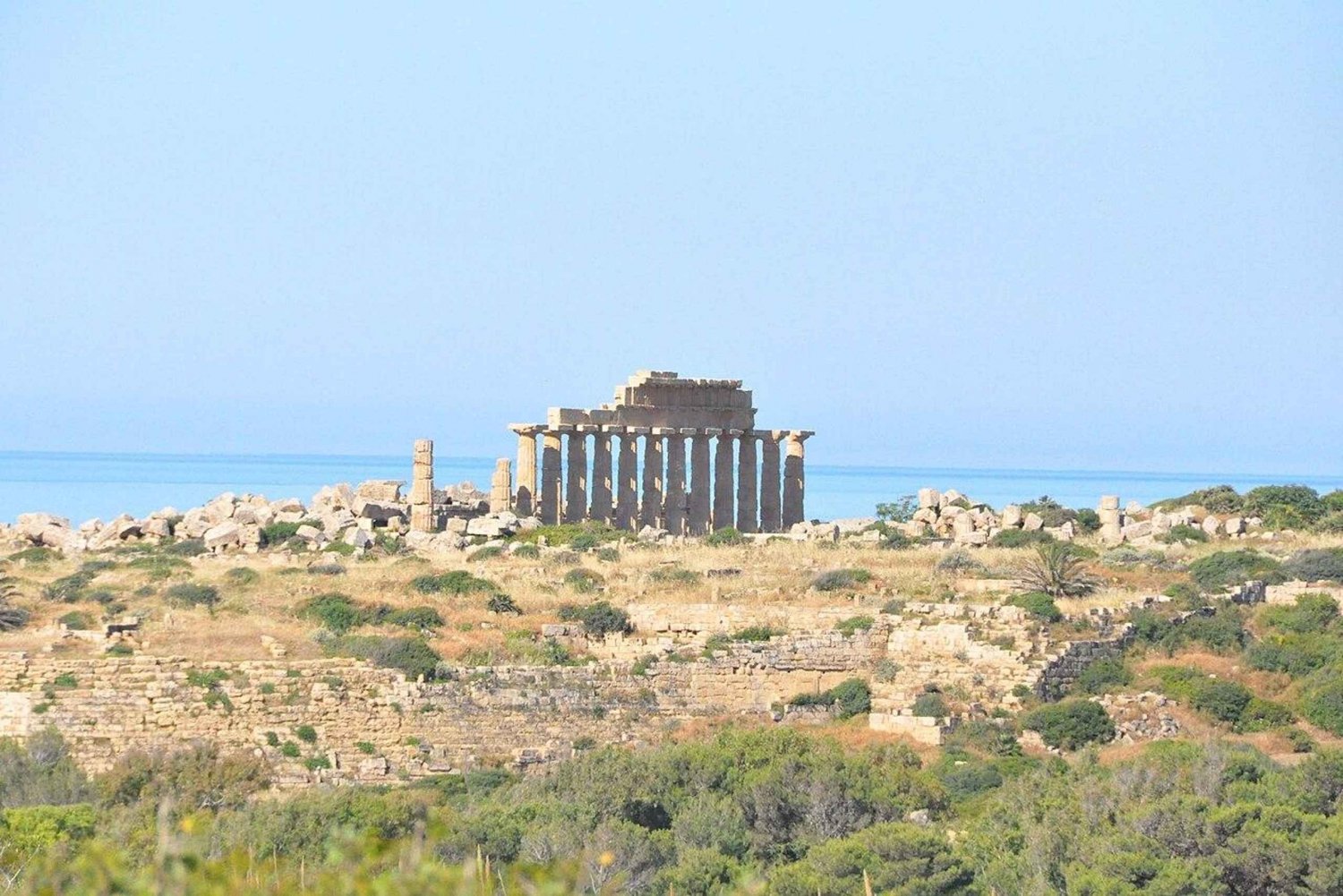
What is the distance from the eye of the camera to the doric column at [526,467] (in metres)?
59.4

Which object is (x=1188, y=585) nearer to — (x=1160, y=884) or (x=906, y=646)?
(x=906, y=646)

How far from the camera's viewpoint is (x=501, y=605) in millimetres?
41250

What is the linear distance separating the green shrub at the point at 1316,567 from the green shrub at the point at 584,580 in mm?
11076

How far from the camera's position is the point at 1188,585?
4162cm

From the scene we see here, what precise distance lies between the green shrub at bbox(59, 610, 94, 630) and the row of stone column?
19.9 meters

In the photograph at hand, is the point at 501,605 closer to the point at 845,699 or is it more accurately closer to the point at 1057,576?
the point at 845,699

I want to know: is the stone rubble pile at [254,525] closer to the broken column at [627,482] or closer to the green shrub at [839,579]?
the broken column at [627,482]

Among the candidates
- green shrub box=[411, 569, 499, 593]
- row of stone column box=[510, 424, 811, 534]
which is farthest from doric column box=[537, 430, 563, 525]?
green shrub box=[411, 569, 499, 593]

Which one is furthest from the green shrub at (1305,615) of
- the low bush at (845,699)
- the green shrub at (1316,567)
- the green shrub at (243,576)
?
the green shrub at (243,576)

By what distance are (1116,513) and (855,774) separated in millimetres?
23660

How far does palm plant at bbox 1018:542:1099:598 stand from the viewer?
4138 cm

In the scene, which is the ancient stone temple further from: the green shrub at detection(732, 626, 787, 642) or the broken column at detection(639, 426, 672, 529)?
the green shrub at detection(732, 626, 787, 642)

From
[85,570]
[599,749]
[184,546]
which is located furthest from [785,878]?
[184,546]

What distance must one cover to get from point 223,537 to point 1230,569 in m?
19.4
